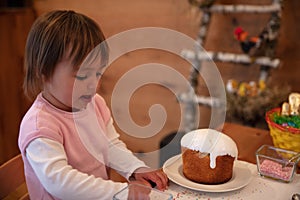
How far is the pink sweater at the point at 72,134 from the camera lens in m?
0.96

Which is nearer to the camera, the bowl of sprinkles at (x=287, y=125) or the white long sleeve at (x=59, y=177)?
the white long sleeve at (x=59, y=177)

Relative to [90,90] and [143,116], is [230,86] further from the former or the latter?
[90,90]

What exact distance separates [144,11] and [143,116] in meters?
0.68

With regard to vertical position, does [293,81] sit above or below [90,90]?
below

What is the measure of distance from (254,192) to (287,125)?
0.27 meters

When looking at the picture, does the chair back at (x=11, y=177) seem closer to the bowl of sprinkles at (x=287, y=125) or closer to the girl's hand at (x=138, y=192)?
the girl's hand at (x=138, y=192)

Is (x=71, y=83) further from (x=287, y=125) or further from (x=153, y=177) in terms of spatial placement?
(x=287, y=125)

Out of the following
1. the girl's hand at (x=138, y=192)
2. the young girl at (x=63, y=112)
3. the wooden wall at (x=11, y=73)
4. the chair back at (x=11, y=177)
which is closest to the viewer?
the girl's hand at (x=138, y=192)

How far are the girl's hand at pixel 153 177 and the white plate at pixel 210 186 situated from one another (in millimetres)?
16

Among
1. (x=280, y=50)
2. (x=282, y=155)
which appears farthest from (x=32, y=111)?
(x=280, y=50)

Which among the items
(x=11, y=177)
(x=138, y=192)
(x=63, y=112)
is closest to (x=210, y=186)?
(x=138, y=192)

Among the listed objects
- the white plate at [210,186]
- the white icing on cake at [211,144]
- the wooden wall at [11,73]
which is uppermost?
the white icing on cake at [211,144]

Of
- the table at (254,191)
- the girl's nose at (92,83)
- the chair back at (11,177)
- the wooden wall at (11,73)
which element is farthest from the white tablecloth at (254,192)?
the wooden wall at (11,73)

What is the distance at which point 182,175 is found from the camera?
1.01 metres
